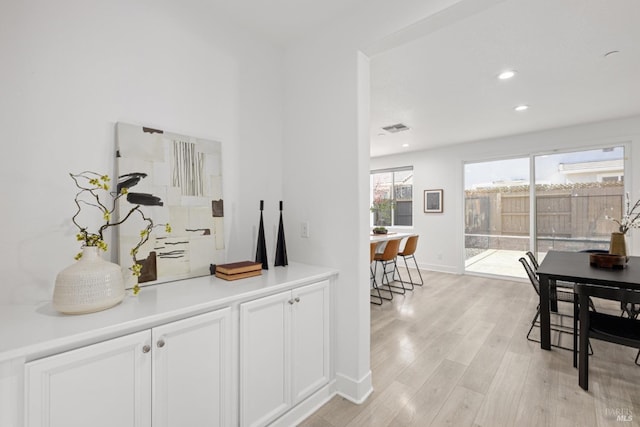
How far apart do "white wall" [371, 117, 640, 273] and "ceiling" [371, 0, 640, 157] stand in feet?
0.90

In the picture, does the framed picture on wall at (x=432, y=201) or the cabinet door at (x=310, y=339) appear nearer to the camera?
the cabinet door at (x=310, y=339)

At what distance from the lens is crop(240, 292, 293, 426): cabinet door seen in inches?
58.4

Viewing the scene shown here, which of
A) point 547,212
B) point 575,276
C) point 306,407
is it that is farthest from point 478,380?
point 547,212

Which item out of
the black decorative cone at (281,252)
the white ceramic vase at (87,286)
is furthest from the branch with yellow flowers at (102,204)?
the black decorative cone at (281,252)

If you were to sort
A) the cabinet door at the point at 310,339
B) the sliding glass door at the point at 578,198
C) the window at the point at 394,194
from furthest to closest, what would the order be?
the window at the point at 394,194 < the sliding glass door at the point at 578,198 < the cabinet door at the point at 310,339

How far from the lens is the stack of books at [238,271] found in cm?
175

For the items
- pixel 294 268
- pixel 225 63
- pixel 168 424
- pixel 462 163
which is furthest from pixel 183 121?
pixel 462 163

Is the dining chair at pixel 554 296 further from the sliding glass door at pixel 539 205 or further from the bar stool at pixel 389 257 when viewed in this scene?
the sliding glass door at pixel 539 205

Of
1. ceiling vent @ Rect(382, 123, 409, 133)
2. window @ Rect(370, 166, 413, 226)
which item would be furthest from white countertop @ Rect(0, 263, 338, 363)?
window @ Rect(370, 166, 413, 226)

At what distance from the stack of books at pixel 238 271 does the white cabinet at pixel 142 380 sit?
0.37 meters

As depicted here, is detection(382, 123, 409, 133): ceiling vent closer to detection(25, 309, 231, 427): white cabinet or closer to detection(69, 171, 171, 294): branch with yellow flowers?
detection(69, 171, 171, 294): branch with yellow flowers

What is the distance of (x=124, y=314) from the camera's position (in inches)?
46.4

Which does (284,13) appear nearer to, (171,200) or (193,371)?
(171,200)

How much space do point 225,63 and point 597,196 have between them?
5.67 m
